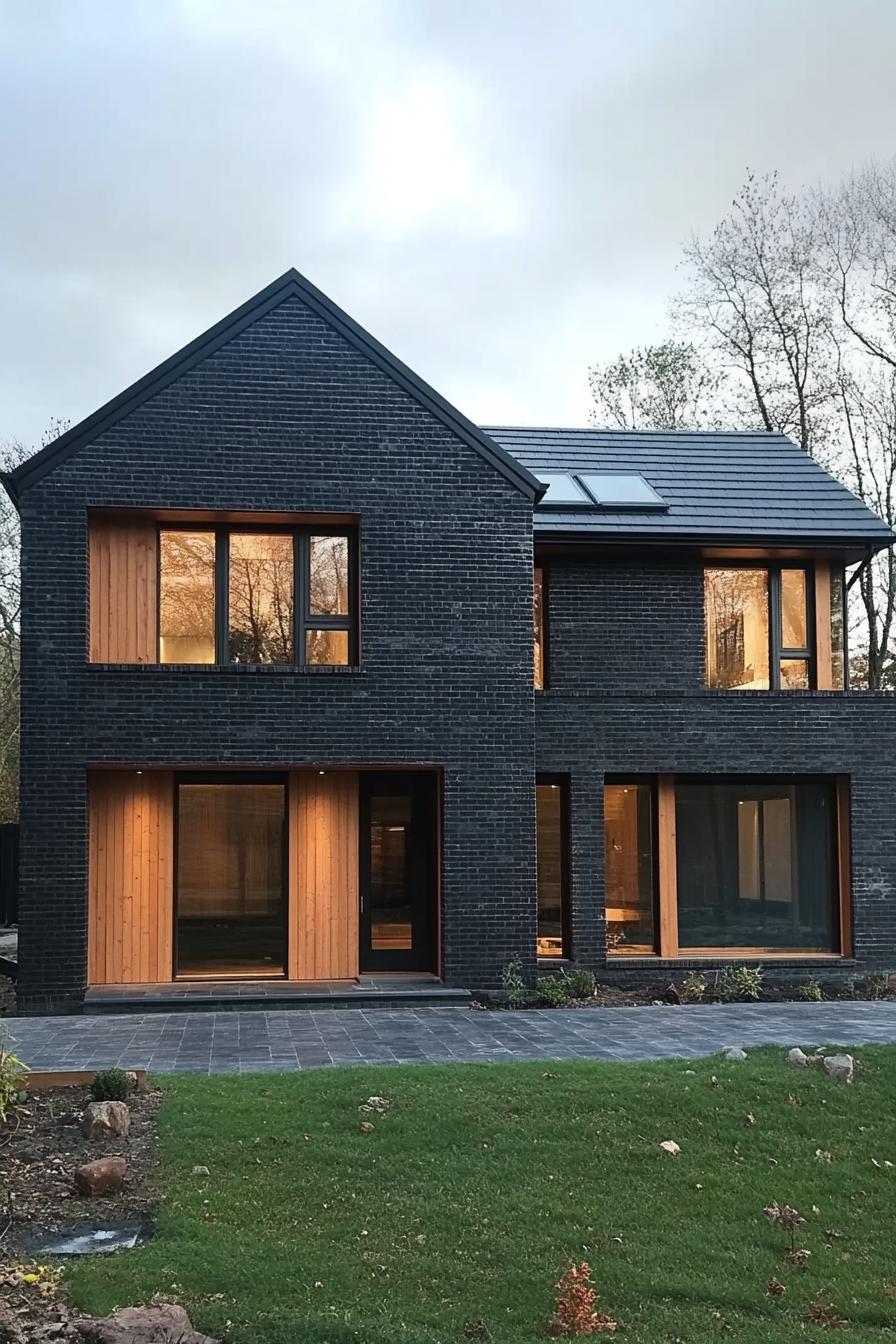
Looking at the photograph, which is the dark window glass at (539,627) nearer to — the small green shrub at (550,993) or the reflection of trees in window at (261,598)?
the reflection of trees in window at (261,598)

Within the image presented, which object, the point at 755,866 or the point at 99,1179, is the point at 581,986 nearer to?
the point at 755,866

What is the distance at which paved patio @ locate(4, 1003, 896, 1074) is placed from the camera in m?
9.81

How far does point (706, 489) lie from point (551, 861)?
17.5 feet

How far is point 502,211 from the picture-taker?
1847 centimetres

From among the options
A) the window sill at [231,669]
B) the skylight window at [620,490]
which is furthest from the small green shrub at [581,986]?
the skylight window at [620,490]

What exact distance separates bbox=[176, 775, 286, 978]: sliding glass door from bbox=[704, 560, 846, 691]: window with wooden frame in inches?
229

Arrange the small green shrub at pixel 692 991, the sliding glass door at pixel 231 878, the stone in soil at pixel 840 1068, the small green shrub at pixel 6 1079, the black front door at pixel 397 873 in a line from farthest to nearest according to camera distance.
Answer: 1. the black front door at pixel 397 873
2. the small green shrub at pixel 692 991
3. the sliding glass door at pixel 231 878
4. the stone in soil at pixel 840 1068
5. the small green shrub at pixel 6 1079

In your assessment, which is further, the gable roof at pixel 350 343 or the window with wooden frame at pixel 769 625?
the window with wooden frame at pixel 769 625

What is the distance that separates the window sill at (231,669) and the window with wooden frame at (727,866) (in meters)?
3.89

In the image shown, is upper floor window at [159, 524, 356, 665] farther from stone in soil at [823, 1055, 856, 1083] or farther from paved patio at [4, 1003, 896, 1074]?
stone in soil at [823, 1055, 856, 1083]

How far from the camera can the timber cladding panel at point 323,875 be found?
538 inches

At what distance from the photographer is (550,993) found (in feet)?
42.5

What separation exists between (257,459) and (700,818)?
6.82m

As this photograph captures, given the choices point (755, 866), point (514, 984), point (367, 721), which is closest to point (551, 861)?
point (514, 984)
